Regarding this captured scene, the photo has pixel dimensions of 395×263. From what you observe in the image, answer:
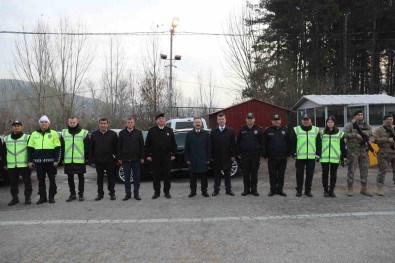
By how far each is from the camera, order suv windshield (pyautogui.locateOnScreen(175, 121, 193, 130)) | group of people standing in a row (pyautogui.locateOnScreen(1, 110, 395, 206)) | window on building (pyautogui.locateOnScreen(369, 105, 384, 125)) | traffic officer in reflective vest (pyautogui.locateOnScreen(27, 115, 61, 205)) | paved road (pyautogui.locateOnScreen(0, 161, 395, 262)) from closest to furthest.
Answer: paved road (pyautogui.locateOnScreen(0, 161, 395, 262)) < traffic officer in reflective vest (pyautogui.locateOnScreen(27, 115, 61, 205)) < group of people standing in a row (pyautogui.locateOnScreen(1, 110, 395, 206)) < suv windshield (pyautogui.locateOnScreen(175, 121, 193, 130)) < window on building (pyautogui.locateOnScreen(369, 105, 384, 125))

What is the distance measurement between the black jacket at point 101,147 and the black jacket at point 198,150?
171 cm

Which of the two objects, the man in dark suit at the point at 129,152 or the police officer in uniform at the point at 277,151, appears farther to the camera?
the police officer in uniform at the point at 277,151

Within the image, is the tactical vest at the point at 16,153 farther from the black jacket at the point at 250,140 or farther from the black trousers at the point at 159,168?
the black jacket at the point at 250,140

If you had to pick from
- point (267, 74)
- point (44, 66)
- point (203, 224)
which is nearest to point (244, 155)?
point (203, 224)

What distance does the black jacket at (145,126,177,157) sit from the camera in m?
8.11

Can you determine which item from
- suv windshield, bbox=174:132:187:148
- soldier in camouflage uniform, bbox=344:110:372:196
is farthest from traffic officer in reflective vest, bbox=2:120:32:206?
soldier in camouflage uniform, bbox=344:110:372:196

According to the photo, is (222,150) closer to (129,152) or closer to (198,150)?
(198,150)

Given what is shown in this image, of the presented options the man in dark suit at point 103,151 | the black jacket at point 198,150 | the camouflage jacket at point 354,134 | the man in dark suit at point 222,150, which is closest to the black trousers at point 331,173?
the camouflage jacket at point 354,134

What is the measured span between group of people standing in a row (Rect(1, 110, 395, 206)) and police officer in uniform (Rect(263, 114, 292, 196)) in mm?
22

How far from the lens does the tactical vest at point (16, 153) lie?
25.4 ft

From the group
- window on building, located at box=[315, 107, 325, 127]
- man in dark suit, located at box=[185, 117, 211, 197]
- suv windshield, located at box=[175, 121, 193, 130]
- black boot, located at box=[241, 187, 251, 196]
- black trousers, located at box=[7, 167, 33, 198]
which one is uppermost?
window on building, located at box=[315, 107, 325, 127]

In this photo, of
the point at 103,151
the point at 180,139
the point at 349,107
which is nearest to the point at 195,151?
the point at 103,151

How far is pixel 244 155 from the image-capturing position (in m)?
8.23

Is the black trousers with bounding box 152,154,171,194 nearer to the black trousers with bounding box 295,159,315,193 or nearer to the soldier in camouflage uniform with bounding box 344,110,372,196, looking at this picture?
the black trousers with bounding box 295,159,315,193
